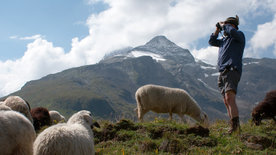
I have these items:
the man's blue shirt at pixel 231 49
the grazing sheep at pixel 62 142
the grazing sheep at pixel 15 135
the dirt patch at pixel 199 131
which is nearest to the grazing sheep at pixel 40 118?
the grazing sheep at pixel 15 135

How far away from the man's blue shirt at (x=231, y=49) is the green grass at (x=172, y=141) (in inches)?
80.7

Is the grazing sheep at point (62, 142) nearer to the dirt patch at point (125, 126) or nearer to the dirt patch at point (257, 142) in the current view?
the dirt patch at point (125, 126)

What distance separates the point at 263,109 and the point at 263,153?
159 inches

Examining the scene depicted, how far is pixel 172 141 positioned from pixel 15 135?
3.78m

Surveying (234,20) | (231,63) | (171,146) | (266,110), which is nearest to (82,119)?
(171,146)

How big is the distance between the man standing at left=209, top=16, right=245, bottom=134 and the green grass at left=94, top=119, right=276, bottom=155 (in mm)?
699

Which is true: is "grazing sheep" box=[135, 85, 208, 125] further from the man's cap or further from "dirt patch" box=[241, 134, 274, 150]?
"dirt patch" box=[241, 134, 274, 150]

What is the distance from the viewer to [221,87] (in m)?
8.02

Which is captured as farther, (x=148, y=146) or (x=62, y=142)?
(x=148, y=146)

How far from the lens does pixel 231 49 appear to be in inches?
299

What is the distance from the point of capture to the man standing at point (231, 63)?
737 cm

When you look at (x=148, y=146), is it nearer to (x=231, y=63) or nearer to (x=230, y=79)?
(x=230, y=79)

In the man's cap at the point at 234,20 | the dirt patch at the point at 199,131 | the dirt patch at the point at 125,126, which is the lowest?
the dirt patch at the point at 199,131

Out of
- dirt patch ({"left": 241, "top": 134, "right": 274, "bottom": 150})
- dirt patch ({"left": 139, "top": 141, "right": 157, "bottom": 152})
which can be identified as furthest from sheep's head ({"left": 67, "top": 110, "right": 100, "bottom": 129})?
dirt patch ({"left": 241, "top": 134, "right": 274, "bottom": 150})
